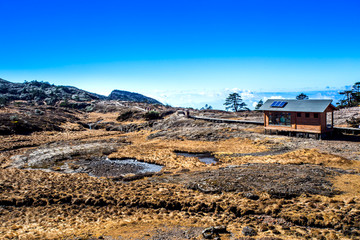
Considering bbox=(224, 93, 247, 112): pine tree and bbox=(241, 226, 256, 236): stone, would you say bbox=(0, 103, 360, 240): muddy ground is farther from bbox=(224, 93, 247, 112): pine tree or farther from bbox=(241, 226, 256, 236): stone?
bbox=(224, 93, 247, 112): pine tree

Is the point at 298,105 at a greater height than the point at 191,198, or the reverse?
the point at 298,105

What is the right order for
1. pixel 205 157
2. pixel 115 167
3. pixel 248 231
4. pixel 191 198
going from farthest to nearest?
pixel 205 157 < pixel 115 167 < pixel 191 198 < pixel 248 231

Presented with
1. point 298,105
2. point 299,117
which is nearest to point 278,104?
point 298,105

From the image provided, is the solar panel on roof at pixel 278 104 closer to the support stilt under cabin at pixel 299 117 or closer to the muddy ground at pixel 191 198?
the support stilt under cabin at pixel 299 117

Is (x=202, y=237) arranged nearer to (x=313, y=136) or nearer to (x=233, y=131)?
(x=313, y=136)

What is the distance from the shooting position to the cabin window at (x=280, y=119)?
108ft

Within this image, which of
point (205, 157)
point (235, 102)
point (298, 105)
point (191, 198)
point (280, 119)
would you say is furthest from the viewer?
point (235, 102)

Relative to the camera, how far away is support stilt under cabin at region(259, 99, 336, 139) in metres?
29.8

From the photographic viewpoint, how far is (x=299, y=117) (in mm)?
31641

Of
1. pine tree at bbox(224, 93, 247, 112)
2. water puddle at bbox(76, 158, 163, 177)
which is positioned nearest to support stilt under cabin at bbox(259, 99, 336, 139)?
water puddle at bbox(76, 158, 163, 177)

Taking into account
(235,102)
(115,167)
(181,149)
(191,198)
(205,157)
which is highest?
(235,102)

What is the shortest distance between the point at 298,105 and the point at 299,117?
5.48 feet

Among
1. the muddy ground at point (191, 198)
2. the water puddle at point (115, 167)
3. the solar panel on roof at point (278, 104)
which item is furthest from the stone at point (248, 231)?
the solar panel on roof at point (278, 104)

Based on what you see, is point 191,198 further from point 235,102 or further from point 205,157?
point 235,102
